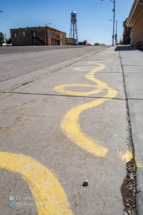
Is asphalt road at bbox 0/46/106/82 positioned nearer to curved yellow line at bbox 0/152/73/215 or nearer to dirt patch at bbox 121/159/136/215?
curved yellow line at bbox 0/152/73/215

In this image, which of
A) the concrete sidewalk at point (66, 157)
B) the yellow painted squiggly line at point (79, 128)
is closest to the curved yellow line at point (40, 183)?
the concrete sidewalk at point (66, 157)

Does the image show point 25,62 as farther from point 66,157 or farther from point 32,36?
point 32,36

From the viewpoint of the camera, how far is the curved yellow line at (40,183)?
1265 mm

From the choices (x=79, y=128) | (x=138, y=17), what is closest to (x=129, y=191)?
(x=79, y=128)

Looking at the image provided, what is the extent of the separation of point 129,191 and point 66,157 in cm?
65

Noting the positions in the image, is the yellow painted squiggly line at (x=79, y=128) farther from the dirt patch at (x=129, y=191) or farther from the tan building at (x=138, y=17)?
the tan building at (x=138, y=17)

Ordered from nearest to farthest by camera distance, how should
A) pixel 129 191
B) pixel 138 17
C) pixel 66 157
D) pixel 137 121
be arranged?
pixel 129 191 → pixel 66 157 → pixel 137 121 → pixel 138 17

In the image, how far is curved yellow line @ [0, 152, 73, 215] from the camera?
4.15 ft

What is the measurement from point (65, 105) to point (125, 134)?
1.31 metres

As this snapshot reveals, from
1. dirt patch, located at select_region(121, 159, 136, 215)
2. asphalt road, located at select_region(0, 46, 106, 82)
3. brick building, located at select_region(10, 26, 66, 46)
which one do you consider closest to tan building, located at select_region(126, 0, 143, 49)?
asphalt road, located at select_region(0, 46, 106, 82)

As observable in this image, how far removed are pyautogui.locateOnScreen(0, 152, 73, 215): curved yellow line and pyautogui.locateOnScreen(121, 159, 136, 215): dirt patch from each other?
16.1 inches

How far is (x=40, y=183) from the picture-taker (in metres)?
1.47

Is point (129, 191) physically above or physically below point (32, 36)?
below

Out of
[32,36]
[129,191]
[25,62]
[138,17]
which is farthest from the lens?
[32,36]
